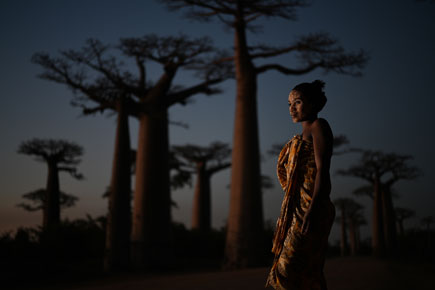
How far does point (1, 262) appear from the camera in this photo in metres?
9.05

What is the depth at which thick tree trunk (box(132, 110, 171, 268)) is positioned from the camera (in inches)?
430

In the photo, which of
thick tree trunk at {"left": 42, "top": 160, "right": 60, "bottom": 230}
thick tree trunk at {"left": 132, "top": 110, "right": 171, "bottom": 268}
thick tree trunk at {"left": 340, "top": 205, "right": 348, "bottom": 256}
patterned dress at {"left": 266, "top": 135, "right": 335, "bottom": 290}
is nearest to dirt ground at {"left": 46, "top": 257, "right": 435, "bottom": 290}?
patterned dress at {"left": 266, "top": 135, "right": 335, "bottom": 290}

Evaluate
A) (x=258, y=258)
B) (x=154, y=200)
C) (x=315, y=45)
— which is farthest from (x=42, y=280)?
(x=315, y=45)

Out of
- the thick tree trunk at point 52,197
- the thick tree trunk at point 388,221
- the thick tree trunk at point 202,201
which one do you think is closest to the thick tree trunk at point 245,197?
the thick tree trunk at point 388,221

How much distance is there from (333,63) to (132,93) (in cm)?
592

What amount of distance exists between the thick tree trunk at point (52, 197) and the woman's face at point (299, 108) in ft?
52.7

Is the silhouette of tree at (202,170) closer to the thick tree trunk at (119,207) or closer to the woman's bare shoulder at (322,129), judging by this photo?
the thick tree trunk at (119,207)

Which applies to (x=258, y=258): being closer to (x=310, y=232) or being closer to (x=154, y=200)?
(x=154, y=200)

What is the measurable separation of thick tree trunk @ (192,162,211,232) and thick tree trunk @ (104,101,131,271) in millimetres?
10191

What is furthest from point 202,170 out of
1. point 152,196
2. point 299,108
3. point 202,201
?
point 299,108

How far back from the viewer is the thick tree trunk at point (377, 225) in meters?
16.0

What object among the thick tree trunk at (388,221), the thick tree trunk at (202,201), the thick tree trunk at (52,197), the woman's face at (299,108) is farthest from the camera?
the thick tree trunk at (202,201)

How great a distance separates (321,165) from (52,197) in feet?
55.3

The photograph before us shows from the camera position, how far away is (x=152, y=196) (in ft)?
36.7
